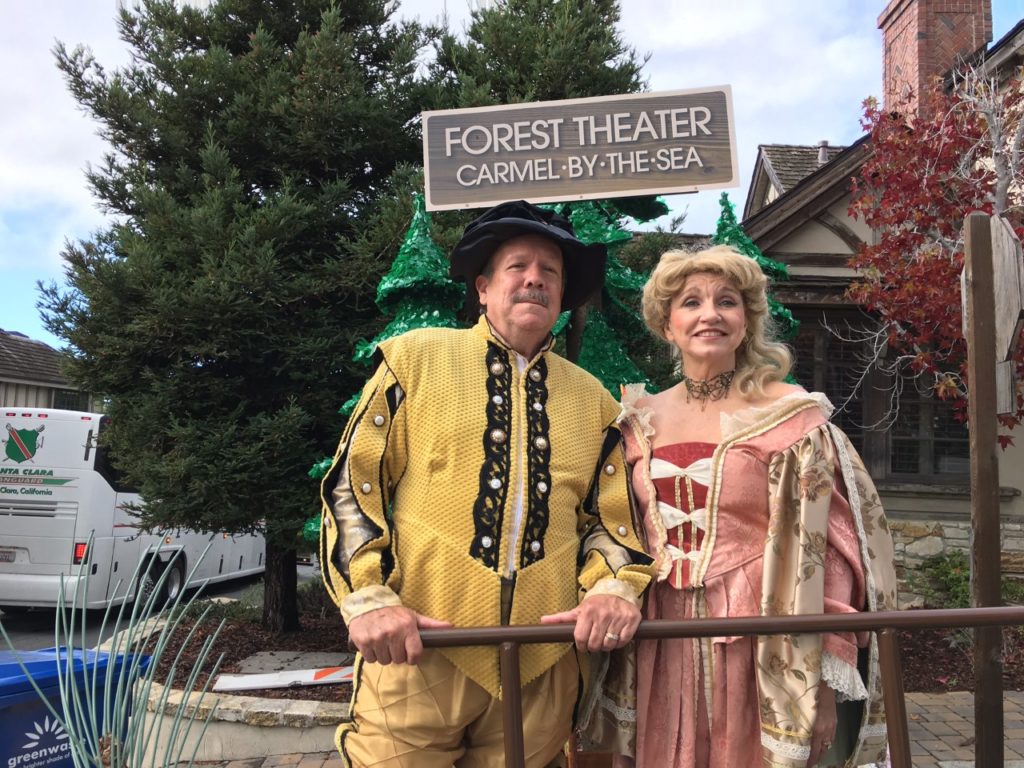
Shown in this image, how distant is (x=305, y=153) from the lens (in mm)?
4773

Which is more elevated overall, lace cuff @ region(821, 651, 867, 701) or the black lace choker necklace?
the black lace choker necklace

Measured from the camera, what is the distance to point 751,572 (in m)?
1.74

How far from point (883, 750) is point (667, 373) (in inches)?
123

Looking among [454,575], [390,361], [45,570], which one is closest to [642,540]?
Answer: [454,575]

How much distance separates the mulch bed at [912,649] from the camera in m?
4.98

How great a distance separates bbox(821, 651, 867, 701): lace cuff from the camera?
1628 mm

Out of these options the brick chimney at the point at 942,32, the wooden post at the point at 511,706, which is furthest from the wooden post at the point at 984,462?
the brick chimney at the point at 942,32

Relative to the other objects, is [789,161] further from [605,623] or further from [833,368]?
[605,623]

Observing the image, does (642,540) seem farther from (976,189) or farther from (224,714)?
(976,189)

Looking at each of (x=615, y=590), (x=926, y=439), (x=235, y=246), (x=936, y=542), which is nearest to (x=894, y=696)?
(x=615, y=590)

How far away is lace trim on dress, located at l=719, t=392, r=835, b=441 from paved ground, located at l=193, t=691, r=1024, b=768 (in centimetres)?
234

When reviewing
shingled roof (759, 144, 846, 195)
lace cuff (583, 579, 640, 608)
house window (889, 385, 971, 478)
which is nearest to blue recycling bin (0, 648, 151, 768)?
lace cuff (583, 579, 640, 608)

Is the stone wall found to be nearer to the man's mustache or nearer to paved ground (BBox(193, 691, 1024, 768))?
paved ground (BBox(193, 691, 1024, 768))

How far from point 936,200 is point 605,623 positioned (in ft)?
17.7
